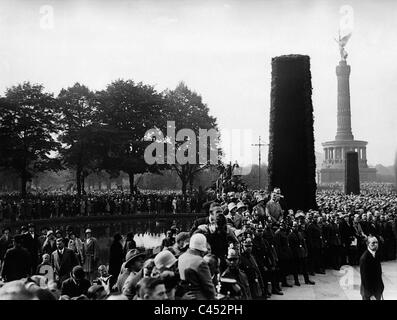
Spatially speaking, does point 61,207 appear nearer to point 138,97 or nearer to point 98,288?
point 138,97

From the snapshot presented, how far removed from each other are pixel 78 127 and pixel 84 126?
26.0 inches

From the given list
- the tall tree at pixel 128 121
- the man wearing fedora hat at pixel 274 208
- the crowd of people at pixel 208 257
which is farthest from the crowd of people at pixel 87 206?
the man wearing fedora hat at pixel 274 208

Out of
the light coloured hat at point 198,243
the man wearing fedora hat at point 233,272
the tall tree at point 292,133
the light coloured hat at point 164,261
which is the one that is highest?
the tall tree at point 292,133

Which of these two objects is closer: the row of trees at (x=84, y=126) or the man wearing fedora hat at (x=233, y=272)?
the man wearing fedora hat at (x=233, y=272)

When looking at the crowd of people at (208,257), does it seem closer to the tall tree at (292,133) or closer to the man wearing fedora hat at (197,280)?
the man wearing fedora hat at (197,280)

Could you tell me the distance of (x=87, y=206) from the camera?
33.2m

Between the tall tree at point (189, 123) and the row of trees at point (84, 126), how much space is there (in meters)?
0.14

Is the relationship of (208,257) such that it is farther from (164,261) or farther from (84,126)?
(84,126)

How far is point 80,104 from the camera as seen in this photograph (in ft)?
144

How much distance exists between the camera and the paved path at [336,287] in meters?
11.1

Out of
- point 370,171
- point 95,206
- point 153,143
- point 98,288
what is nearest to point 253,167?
point 370,171

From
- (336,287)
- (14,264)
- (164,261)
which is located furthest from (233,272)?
(336,287)

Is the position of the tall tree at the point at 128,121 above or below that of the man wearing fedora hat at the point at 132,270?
above
